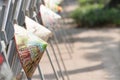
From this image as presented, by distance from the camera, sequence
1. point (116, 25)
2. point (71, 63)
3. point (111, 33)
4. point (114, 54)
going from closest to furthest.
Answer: point (71, 63)
point (114, 54)
point (111, 33)
point (116, 25)

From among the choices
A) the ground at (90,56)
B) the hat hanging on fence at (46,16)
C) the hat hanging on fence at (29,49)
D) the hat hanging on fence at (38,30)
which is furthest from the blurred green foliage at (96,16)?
the hat hanging on fence at (29,49)

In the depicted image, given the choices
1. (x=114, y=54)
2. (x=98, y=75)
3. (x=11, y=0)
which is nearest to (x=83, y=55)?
(x=114, y=54)

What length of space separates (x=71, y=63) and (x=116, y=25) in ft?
21.7

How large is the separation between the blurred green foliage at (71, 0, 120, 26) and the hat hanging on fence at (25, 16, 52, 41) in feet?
38.6

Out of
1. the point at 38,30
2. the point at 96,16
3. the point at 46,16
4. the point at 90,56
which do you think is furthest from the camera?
the point at 96,16

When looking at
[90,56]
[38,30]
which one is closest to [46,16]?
[38,30]

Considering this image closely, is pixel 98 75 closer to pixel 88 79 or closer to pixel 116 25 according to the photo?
pixel 88 79

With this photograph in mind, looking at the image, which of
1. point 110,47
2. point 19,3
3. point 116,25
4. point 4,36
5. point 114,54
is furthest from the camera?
point 116,25

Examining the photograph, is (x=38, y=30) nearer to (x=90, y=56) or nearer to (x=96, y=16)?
(x=90, y=56)

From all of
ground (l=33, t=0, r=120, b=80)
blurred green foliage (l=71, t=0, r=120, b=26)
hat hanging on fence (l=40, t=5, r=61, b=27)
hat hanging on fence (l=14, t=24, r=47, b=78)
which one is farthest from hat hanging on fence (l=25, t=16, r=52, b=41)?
blurred green foliage (l=71, t=0, r=120, b=26)

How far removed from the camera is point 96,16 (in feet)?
64.6

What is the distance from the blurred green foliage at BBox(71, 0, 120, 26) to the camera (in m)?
19.1

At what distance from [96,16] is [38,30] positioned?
41.8 ft

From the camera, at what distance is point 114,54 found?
43.7ft
